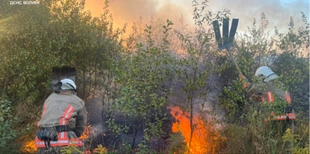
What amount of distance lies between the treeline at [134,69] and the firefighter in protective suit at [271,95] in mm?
242

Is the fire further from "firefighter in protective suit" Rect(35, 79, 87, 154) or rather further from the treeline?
"firefighter in protective suit" Rect(35, 79, 87, 154)

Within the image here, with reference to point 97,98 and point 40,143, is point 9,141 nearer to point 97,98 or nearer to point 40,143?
point 40,143

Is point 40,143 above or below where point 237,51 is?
below

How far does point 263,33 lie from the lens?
9.76m

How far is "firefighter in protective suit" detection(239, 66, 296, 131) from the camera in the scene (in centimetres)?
540

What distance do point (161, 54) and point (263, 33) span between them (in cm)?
483

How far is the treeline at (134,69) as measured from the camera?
6082 mm

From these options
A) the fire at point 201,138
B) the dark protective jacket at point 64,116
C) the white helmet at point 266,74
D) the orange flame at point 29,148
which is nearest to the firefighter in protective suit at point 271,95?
the white helmet at point 266,74

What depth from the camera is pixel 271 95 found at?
19.4 feet

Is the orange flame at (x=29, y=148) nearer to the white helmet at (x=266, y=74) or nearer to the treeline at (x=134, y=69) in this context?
the treeline at (x=134, y=69)

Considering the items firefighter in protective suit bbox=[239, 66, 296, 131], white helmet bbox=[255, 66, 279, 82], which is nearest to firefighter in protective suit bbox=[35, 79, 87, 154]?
firefighter in protective suit bbox=[239, 66, 296, 131]

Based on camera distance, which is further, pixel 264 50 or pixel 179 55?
pixel 264 50

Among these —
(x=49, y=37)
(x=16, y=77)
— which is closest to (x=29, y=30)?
(x=49, y=37)

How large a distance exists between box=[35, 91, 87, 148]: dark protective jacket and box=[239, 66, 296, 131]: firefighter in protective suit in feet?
9.88
